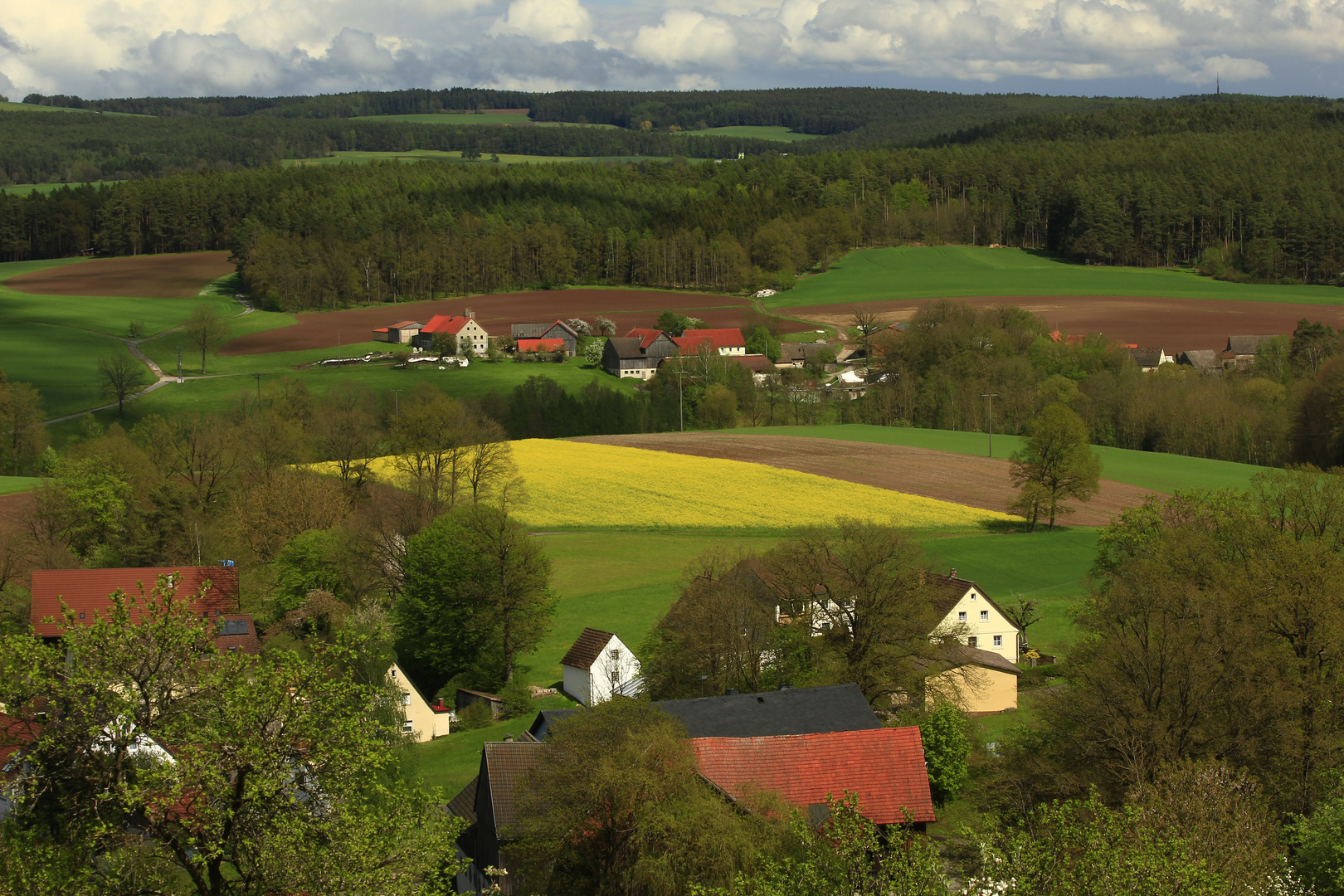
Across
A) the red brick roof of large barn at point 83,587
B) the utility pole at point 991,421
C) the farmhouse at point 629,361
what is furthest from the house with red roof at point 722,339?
the red brick roof of large barn at point 83,587

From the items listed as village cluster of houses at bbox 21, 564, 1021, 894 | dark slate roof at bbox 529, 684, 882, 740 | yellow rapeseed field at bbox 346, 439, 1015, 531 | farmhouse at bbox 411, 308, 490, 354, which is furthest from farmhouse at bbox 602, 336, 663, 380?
dark slate roof at bbox 529, 684, 882, 740

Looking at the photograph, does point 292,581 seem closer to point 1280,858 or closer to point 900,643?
point 900,643

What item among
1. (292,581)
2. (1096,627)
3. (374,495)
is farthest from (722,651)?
(374,495)

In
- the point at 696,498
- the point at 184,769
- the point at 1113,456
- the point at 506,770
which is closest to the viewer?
the point at 184,769

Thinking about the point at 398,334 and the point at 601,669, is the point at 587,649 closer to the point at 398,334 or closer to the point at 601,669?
the point at 601,669

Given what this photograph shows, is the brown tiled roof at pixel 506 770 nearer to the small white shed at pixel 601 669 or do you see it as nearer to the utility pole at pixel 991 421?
the small white shed at pixel 601 669

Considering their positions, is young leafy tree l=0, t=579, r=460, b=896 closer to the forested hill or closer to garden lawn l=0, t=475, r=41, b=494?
garden lawn l=0, t=475, r=41, b=494

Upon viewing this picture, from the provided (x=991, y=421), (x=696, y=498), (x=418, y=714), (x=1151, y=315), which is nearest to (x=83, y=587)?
(x=418, y=714)
